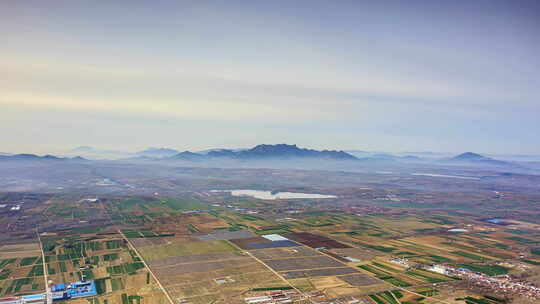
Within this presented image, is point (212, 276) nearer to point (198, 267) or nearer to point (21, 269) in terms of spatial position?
point (198, 267)

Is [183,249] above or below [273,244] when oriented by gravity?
above

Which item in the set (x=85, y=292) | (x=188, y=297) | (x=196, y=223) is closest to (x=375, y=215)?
(x=196, y=223)

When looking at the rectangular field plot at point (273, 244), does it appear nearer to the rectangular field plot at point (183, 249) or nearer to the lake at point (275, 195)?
the rectangular field plot at point (183, 249)

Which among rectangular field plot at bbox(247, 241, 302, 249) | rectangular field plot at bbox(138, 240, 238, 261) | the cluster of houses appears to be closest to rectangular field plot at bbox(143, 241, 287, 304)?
rectangular field plot at bbox(138, 240, 238, 261)

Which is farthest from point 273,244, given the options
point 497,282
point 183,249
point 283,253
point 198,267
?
point 497,282

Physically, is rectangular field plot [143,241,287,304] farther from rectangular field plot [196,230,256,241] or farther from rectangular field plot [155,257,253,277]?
rectangular field plot [196,230,256,241]

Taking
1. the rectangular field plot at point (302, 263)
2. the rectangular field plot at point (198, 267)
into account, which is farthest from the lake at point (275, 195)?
the rectangular field plot at point (198, 267)

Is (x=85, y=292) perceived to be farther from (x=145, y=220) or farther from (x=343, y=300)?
(x=145, y=220)
